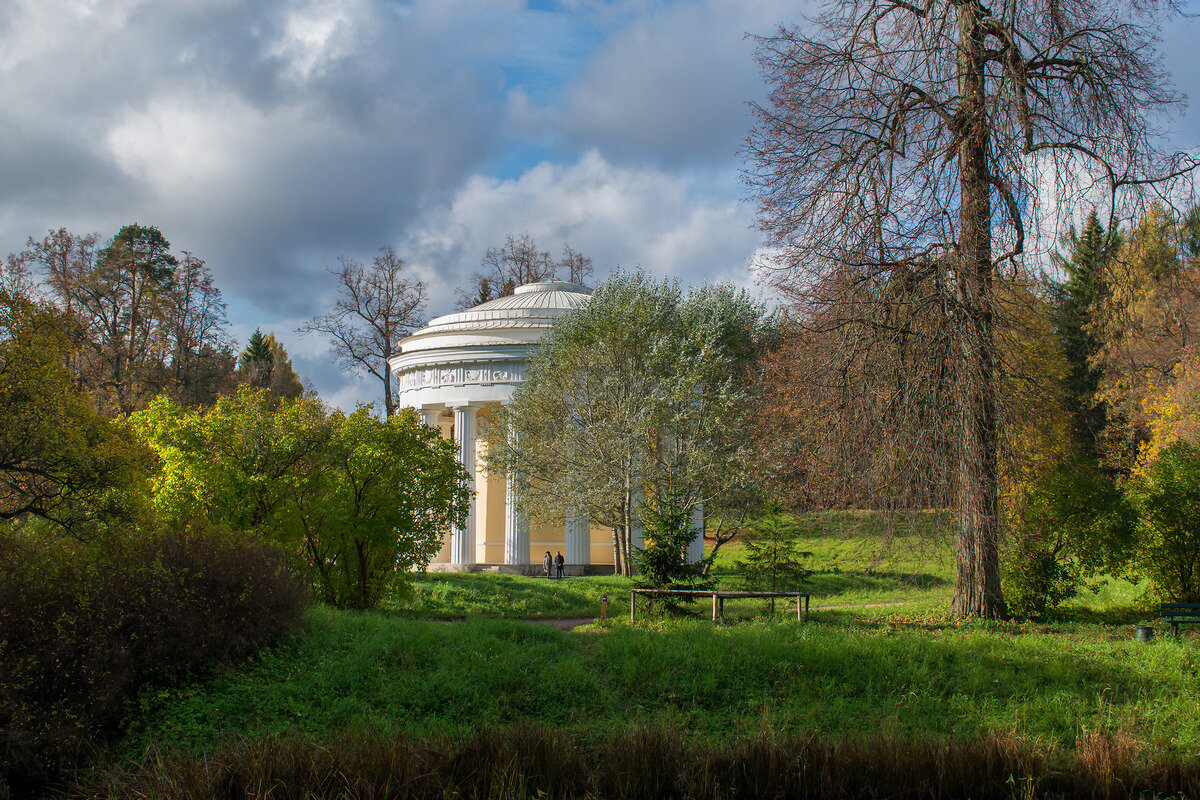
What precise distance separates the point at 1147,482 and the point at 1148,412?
15.9 m

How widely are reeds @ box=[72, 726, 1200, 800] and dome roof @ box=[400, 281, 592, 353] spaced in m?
24.5

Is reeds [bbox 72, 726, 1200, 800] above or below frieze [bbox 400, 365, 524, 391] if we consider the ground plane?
below

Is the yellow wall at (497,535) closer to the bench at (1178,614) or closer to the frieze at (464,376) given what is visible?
the frieze at (464,376)

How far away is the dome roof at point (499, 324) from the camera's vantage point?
3250 cm

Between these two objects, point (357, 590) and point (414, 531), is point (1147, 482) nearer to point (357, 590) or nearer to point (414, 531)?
point (414, 531)

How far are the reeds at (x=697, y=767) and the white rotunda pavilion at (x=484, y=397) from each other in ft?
72.0

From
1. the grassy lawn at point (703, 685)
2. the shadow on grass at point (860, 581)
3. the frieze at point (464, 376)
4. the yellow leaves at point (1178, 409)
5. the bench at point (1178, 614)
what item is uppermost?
the frieze at point (464, 376)

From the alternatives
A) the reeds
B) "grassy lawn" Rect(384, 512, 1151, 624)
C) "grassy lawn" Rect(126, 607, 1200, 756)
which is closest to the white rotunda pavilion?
"grassy lawn" Rect(384, 512, 1151, 624)

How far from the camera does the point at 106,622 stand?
9.40 metres

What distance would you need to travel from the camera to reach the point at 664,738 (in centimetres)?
827

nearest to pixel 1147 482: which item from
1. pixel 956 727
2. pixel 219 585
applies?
pixel 956 727

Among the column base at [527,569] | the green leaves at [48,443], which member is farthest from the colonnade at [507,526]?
the green leaves at [48,443]

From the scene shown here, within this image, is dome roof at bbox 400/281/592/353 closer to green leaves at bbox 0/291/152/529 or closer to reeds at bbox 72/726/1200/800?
green leaves at bbox 0/291/152/529

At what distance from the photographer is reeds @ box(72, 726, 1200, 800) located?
7.42m
